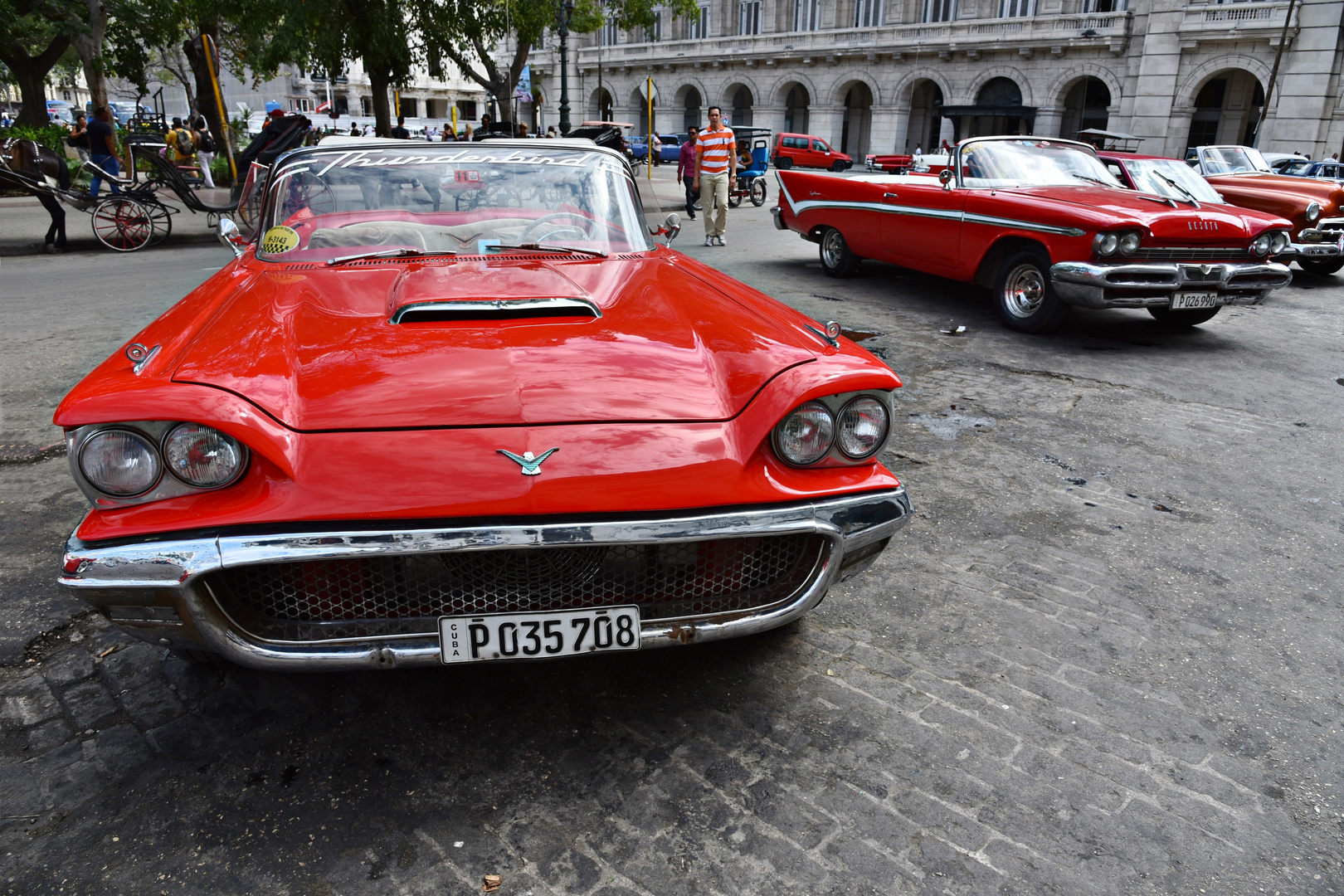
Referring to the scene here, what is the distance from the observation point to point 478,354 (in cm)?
222

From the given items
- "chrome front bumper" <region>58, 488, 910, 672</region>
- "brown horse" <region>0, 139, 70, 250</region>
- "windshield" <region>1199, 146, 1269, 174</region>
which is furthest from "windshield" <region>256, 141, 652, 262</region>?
"windshield" <region>1199, 146, 1269, 174</region>

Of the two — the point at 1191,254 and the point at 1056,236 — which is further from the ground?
the point at 1056,236

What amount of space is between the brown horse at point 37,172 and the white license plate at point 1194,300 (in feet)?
38.5

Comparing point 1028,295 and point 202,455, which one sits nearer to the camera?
point 202,455

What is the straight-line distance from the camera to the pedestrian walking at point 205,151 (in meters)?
18.6

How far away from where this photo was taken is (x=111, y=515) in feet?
6.37

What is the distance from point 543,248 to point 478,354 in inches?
47.8

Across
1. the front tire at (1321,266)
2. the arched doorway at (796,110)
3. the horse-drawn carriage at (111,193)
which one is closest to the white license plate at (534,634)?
the horse-drawn carriage at (111,193)

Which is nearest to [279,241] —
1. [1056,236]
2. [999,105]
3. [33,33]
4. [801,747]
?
[801,747]

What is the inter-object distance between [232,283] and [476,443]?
63.1 inches

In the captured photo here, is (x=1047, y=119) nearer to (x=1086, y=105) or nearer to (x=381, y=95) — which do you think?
(x=1086, y=105)

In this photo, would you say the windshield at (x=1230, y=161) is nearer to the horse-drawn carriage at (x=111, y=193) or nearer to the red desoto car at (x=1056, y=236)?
the red desoto car at (x=1056, y=236)

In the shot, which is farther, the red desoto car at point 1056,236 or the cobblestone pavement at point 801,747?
the red desoto car at point 1056,236

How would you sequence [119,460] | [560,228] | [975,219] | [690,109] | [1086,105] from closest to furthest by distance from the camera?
1. [119,460]
2. [560,228]
3. [975,219]
4. [1086,105]
5. [690,109]
